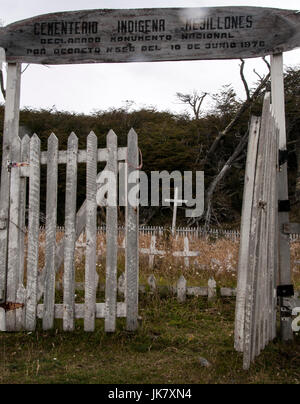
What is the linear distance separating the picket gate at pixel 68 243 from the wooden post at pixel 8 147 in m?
0.05

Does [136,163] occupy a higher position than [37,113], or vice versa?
[37,113]

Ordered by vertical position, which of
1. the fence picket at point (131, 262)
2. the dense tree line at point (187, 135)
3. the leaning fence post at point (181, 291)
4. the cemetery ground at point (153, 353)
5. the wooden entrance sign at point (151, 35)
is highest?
the dense tree line at point (187, 135)

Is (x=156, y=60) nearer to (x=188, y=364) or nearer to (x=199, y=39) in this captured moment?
(x=199, y=39)

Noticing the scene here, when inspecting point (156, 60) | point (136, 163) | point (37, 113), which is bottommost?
point (136, 163)

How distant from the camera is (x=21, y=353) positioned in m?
4.01

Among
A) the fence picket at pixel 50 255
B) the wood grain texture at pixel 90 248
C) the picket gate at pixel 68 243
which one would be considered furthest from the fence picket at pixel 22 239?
the wood grain texture at pixel 90 248

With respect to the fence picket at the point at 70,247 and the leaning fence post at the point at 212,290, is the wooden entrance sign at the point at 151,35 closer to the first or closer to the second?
the fence picket at the point at 70,247

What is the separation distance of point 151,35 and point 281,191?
80.8 inches

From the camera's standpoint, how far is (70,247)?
4430mm

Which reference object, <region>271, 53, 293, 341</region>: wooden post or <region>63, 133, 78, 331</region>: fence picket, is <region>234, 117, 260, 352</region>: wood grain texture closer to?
<region>271, 53, 293, 341</region>: wooden post

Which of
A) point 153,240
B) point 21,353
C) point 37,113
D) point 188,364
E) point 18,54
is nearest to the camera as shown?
point 188,364

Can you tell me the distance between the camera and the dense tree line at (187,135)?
19250 millimetres
